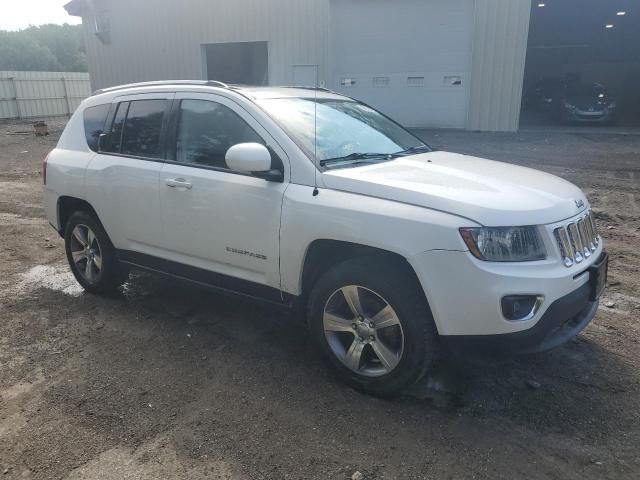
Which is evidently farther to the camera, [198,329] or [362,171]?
[198,329]

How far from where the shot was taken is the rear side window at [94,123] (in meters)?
4.82

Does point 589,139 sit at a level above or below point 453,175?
below

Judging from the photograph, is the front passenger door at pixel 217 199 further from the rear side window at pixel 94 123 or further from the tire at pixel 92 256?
the rear side window at pixel 94 123

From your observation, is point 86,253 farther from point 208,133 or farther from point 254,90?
point 254,90

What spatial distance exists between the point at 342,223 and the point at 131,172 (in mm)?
2071

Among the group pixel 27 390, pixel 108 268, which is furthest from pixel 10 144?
pixel 27 390

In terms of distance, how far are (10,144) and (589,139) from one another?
17603mm

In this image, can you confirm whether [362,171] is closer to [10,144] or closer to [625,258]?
[625,258]

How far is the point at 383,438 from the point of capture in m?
2.96

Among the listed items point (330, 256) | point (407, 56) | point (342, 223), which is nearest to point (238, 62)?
point (407, 56)

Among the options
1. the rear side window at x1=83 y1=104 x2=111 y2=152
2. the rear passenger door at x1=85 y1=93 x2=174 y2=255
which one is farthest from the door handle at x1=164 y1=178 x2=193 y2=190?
the rear side window at x1=83 y1=104 x2=111 y2=152

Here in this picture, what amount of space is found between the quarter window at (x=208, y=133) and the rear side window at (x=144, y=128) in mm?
247

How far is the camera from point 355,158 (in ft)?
12.3

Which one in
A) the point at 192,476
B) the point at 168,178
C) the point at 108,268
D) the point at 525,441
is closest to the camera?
the point at 192,476
